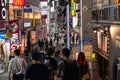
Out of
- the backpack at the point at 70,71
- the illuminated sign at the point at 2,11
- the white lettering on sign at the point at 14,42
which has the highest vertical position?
the illuminated sign at the point at 2,11

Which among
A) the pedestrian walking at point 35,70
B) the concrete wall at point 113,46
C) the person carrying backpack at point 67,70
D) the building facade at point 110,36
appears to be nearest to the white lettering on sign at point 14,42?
the building facade at point 110,36

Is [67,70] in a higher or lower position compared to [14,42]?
higher

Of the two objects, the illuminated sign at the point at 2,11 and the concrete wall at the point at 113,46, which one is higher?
the illuminated sign at the point at 2,11

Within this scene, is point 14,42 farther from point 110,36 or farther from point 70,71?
point 70,71

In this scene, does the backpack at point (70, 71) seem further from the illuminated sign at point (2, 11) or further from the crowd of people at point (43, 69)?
the illuminated sign at point (2, 11)

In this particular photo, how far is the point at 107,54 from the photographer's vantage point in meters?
18.2

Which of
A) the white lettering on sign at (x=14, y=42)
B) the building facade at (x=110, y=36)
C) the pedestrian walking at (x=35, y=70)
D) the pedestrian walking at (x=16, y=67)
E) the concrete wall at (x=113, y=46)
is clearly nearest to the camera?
the pedestrian walking at (x=35, y=70)

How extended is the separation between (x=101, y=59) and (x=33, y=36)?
107 feet

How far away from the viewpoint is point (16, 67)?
12062mm

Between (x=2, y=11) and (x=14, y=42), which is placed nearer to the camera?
(x=14, y=42)

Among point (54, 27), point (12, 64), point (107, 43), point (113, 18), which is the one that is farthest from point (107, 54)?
point (54, 27)

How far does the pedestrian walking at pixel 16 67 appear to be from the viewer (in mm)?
11992

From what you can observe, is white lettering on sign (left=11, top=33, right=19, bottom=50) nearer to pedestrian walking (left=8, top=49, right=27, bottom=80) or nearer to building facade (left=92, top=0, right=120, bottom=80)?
building facade (left=92, top=0, right=120, bottom=80)

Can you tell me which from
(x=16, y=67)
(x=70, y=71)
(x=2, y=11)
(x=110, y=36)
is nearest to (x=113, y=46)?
(x=110, y=36)
